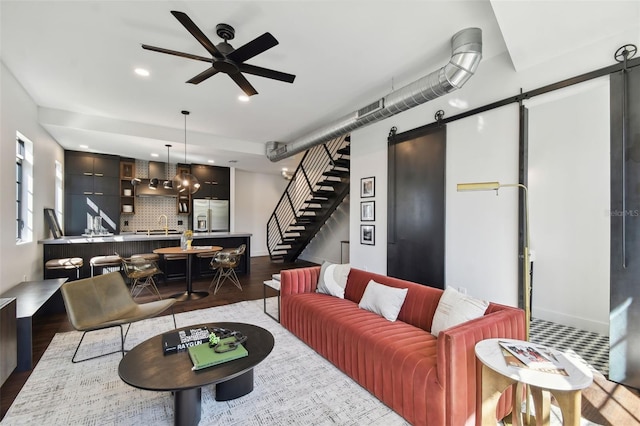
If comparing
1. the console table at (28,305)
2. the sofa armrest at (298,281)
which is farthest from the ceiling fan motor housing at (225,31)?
the console table at (28,305)

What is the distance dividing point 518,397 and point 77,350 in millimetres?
3856

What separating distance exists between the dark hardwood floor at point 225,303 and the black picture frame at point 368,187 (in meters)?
2.58

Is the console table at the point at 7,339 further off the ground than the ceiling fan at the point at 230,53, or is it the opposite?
the ceiling fan at the point at 230,53

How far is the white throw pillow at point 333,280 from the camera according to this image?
Answer: 11.7 feet

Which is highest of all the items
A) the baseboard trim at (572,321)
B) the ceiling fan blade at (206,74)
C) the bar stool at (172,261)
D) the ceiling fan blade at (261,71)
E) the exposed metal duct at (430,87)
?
the exposed metal duct at (430,87)

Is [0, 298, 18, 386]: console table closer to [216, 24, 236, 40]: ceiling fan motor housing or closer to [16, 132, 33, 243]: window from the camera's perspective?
[16, 132, 33, 243]: window

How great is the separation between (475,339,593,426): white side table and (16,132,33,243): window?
6.01m

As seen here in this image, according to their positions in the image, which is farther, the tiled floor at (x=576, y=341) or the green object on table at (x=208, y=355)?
the tiled floor at (x=576, y=341)

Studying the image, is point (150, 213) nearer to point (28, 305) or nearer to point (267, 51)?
point (28, 305)

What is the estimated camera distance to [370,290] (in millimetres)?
3074

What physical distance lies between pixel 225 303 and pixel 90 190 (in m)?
5.14

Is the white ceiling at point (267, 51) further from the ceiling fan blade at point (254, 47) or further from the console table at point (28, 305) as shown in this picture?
the console table at point (28, 305)

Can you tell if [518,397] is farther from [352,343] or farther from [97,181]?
[97,181]

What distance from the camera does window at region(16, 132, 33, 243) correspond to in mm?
4344
